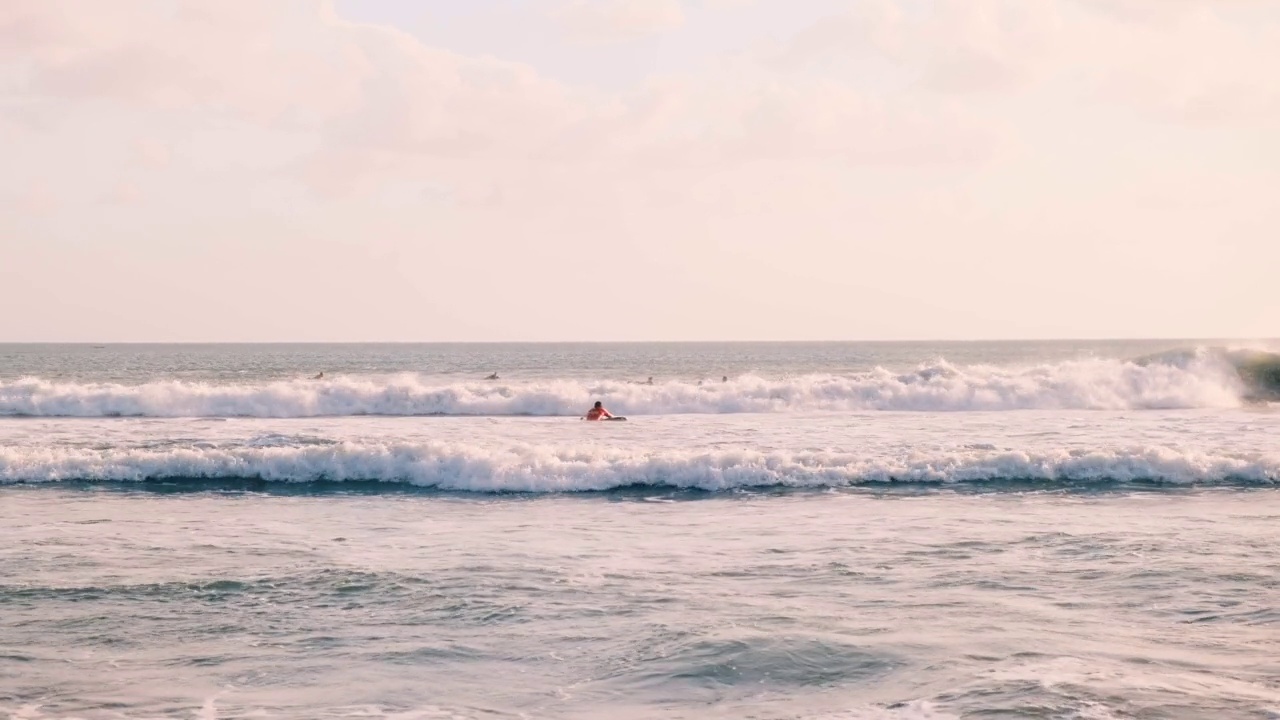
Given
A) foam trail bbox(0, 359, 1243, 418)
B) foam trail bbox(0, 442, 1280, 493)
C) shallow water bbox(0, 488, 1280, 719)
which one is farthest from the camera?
foam trail bbox(0, 359, 1243, 418)

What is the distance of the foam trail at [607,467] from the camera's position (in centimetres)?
2239

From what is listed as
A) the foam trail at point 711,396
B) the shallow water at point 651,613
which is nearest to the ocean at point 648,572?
the shallow water at point 651,613

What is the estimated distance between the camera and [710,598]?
12.8 metres

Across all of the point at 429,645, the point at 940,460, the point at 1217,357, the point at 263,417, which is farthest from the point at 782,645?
the point at 1217,357

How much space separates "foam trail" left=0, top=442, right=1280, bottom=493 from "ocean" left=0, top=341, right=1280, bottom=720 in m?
0.07

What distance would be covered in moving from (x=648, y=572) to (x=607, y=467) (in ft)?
29.0

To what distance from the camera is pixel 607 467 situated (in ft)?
75.6

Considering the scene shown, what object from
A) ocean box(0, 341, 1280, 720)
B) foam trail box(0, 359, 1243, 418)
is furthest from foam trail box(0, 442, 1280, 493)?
foam trail box(0, 359, 1243, 418)

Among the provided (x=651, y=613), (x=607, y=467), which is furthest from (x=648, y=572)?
(x=607, y=467)

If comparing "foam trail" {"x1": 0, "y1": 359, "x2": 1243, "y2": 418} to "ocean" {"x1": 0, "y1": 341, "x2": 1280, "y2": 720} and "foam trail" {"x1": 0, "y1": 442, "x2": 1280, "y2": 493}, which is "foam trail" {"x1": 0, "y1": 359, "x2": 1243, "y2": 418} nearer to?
"ocean" {"x1": 0, "y1": 341, "x2": 1280, "y2": 720}

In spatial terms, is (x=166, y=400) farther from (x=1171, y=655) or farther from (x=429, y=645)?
(x=1171, y=655)

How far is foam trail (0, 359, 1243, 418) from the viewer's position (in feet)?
134

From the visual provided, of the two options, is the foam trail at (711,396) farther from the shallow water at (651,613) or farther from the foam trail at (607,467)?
the shallow water at (651,613)

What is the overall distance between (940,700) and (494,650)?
421cm
